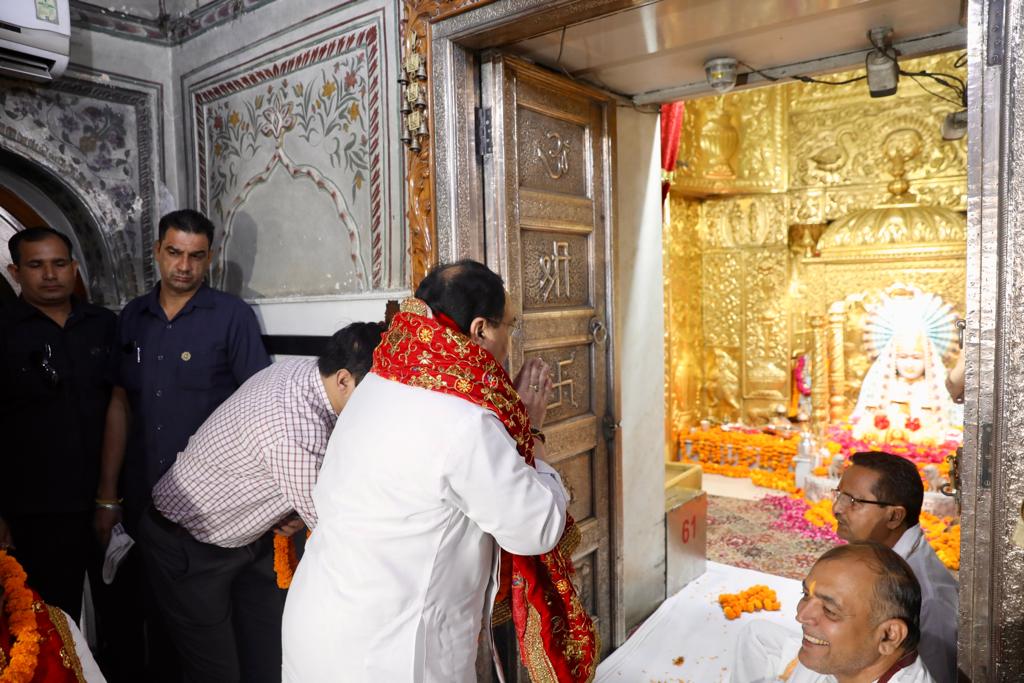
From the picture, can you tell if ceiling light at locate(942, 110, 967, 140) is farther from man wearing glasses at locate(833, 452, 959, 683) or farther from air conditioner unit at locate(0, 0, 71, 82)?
air conditioner unit at locate(0, 0, 71, 82)

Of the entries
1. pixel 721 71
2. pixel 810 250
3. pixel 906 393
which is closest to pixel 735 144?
pixel 810 250

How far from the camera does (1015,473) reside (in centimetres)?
156

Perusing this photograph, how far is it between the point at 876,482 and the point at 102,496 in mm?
2724

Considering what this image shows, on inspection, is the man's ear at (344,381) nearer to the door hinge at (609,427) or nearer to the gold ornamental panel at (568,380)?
the gold ornamental panel at (568,380)

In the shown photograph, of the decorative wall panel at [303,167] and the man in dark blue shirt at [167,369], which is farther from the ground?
the decorative wall panel at [303,167]

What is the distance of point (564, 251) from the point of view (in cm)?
279

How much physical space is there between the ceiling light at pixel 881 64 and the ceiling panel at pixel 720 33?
4cm

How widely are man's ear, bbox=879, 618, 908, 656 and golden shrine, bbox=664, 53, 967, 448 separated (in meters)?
5.05

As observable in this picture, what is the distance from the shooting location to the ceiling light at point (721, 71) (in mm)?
2621

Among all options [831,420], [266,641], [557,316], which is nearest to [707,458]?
[831,420]

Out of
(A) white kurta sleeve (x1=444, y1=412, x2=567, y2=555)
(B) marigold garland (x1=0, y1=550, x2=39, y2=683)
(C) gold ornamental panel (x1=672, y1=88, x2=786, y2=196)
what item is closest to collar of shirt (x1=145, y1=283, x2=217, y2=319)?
(B) marigold garland (x1=0, y1=550, x2=39, y2=683)

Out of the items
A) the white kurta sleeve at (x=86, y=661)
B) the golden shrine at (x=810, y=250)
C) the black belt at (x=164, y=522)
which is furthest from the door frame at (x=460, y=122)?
the golden shrine at (x=810, y=250)

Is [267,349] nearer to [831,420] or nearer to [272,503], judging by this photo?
[272,503]

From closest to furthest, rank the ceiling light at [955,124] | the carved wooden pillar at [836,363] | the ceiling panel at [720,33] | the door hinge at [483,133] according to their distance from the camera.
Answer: the ceiling panel at [720,33]
the door hinge at [483,133]
the ceiling light at [955,124]
the carved wooden pillar at [836,363]
